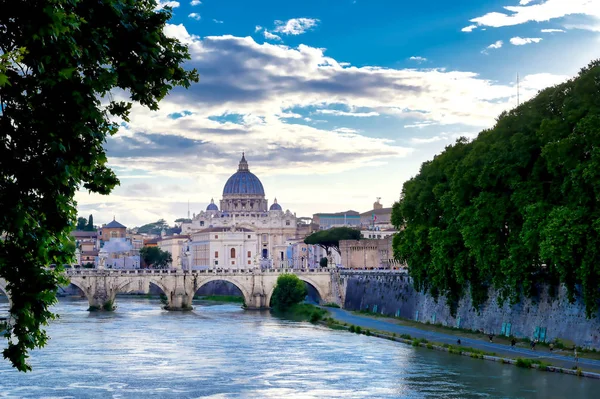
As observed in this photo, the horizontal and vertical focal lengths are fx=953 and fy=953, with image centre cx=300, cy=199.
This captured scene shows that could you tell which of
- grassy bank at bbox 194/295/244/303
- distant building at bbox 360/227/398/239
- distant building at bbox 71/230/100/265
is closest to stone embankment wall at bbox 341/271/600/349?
grassy bank at bbox 194/295/244/303

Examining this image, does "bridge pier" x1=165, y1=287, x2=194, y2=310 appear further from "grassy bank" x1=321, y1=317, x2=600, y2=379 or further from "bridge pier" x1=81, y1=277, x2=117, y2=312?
"grassy bank" x1=321, y1=317, x2=600, y2=379

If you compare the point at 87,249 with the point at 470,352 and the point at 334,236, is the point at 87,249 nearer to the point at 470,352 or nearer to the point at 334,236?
the point at 334,236

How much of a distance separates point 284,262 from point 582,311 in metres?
143

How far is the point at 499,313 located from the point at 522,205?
9.15 m

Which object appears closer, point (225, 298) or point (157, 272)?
point (157, 272)

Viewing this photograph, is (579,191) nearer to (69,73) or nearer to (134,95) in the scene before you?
(134,95)

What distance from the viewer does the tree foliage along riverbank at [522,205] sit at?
126 feet

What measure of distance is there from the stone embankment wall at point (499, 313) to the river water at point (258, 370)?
4.11 meters

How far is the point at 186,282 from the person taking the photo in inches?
3654

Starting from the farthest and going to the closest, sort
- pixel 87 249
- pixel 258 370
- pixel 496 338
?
pixel 87 249 → pixel 496 338 → pixel 258 370

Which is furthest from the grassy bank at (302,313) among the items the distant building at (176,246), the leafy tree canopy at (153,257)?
the distant building at (176,246)

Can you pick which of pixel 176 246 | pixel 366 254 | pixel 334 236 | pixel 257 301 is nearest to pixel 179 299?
pixel 257 301

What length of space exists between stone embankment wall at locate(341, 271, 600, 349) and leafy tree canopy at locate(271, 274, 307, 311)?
11.1 meters

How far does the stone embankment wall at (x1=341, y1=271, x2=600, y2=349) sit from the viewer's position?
42.3m
